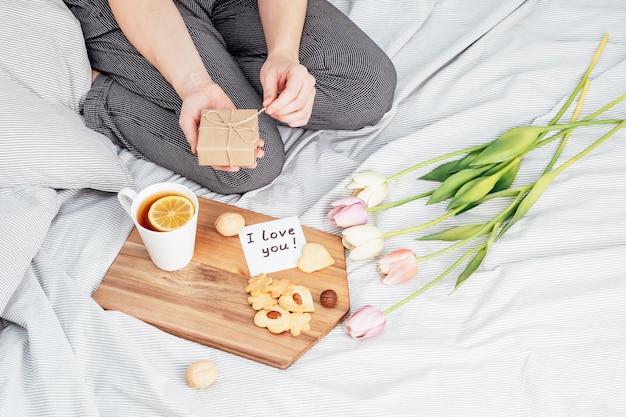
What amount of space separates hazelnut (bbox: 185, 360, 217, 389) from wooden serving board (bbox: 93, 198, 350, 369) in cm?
7

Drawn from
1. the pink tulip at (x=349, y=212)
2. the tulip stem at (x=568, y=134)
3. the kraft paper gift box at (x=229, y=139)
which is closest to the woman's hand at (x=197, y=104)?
the kraft paper gift box at (x=229, y=139)

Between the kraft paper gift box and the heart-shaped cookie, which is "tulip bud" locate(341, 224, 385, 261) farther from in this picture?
the kraft paper gift box

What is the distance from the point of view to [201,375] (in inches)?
41.1

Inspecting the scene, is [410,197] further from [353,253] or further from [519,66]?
[519,66]

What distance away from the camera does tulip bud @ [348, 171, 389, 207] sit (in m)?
1.27

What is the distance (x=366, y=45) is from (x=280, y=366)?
781 mm

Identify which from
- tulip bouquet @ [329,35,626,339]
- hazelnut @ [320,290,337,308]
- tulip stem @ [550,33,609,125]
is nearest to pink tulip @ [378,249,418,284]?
tulip bouquet @ [329,35,626,339]

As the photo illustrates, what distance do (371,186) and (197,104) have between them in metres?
0.37

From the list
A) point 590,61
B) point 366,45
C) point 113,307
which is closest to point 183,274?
point 113,307

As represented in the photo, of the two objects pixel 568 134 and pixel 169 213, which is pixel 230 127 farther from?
pixel 568 134

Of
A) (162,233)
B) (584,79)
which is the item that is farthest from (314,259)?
(584,79)

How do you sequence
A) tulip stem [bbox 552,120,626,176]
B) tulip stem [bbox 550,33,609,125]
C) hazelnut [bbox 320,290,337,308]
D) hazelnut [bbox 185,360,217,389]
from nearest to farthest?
hazelnut [bbox 185,360,217,389] → hazelnut [bbox 320,290,337,308] → tulip stem [bbox 552,120,626,176] → tulip stem [bbox 550,33,609,125]

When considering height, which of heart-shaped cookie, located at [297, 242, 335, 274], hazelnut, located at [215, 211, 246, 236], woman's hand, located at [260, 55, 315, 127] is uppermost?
woman's hand, located at [260, 55, 315, 127]

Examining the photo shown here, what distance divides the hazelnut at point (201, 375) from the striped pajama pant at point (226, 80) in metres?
0.41
